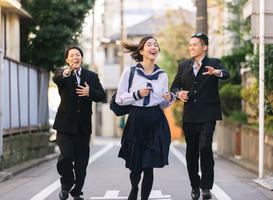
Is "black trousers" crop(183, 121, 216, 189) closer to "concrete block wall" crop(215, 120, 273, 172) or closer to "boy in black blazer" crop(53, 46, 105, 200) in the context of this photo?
"boy in black blazer" crop(53, 46, 105, 200)

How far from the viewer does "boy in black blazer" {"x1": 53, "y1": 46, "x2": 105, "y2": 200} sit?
536 centimetres

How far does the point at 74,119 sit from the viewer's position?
543 cm

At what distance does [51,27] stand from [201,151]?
24.0ft

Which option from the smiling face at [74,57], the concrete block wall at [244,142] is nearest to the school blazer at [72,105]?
the smiling face at [74,57]

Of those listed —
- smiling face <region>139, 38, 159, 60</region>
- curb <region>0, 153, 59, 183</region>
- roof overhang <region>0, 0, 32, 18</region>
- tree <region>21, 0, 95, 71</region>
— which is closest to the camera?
smiling face <region>139, 38, 159, 60</region>

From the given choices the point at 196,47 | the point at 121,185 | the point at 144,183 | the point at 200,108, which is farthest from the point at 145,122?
the point at 121,185

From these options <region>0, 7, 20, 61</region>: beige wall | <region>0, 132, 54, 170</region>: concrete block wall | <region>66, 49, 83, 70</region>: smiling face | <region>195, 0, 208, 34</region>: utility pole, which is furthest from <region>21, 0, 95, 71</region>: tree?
<region>66, 49, 83, 70</region>: smiling face

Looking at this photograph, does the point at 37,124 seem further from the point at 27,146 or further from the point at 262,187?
the point at 262,187

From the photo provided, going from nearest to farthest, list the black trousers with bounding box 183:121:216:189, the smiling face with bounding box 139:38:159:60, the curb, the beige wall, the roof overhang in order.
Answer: the smiling face with bounding box 139:38:159:60 < the black trousers with bounding box 183:121:216:189 < the curb < the roof overhang < the beige wall

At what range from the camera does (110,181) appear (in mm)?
7445

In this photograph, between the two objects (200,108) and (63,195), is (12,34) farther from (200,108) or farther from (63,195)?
(200,108)

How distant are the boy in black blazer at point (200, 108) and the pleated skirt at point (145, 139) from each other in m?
0.70

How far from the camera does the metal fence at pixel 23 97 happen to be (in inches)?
364

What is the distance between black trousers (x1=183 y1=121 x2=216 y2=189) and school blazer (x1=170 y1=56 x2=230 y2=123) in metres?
0.10
